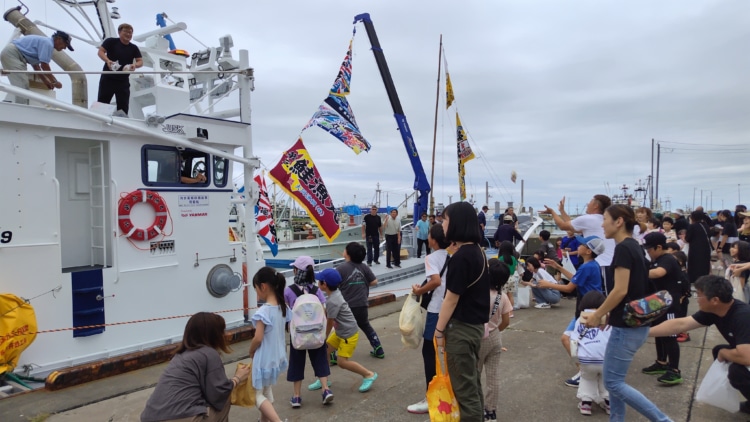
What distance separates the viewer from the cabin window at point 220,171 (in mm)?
7262

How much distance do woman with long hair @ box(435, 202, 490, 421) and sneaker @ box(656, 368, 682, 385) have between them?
2.55 meters

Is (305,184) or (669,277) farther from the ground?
(305,184)

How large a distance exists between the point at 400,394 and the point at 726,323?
9.13 ft

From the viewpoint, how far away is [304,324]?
4203mm

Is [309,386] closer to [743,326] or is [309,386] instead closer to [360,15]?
[743,326]

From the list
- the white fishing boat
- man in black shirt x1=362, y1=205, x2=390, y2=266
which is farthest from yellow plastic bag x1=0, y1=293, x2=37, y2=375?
man in black shirt x1=362, y1=205, x2=390, y2=266

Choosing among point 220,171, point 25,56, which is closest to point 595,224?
point 220,171

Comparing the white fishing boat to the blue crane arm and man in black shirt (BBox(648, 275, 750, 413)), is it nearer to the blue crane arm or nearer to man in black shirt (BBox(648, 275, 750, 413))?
the blue crane arm

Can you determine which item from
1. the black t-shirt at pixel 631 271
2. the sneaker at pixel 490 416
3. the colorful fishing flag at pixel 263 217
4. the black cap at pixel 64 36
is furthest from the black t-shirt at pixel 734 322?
the black cap at pixel 64 36

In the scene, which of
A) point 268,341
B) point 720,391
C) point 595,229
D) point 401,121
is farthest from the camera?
point 401,121

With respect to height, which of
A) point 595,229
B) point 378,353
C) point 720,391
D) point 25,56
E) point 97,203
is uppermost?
point 25,56

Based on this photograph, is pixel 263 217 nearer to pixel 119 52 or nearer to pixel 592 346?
pixel 119 52

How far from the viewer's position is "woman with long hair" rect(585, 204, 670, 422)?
Result: 10.6 ft

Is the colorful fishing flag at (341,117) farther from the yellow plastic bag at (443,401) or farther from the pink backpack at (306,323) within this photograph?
the yellow plastic bag at (443,401)
